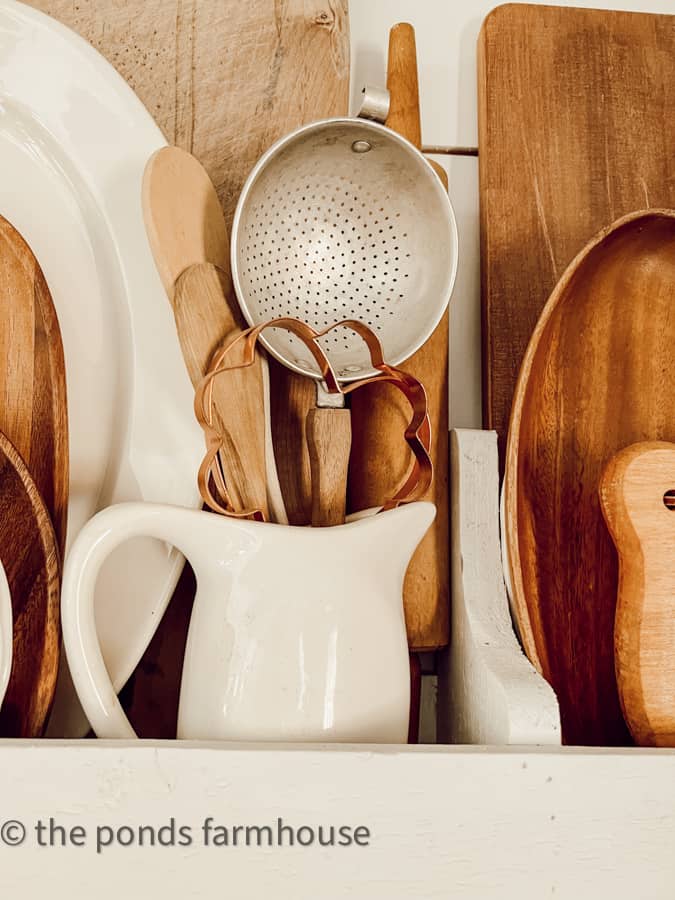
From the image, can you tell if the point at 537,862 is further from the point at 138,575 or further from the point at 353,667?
the point at 138,575

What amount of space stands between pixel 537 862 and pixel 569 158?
494 mm

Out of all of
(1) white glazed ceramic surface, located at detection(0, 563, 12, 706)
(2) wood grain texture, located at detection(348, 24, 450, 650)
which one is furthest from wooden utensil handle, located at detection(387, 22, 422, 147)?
(1) white glazed ceramic surface, located at detection(0, 563, 12, 706)

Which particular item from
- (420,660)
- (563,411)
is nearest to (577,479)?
(563,411)

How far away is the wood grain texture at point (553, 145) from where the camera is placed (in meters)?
0.63

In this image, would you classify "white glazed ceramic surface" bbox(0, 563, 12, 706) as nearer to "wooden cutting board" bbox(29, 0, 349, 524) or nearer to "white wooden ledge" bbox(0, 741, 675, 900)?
"white wooden ledge" bbox(0, 741, 675, 900)

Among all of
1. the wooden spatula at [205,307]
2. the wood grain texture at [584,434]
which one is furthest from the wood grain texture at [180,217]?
the wood grain texture at [584,434]

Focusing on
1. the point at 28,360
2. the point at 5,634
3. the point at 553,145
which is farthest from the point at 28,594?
the point at 553,145

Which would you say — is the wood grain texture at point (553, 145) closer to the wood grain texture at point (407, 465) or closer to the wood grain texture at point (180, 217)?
the wood grain texture at point (407, 465)

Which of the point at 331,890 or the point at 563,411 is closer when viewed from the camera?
the point at 331,890

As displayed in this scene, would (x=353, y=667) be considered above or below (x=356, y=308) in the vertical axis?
below

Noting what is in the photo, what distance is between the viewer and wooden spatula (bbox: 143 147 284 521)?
48 centimetres

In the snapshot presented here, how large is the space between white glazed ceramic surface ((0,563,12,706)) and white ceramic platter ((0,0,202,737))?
109 mm

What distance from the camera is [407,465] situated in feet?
1.86

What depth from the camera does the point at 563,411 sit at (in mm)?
588
